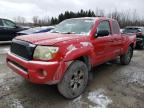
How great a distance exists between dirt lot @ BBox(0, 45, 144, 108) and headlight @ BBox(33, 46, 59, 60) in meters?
0.97

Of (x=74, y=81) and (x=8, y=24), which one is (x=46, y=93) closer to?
(x=74, y=81)

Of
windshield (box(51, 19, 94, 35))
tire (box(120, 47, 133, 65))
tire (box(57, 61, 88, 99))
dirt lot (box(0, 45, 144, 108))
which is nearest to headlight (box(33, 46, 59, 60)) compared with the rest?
tire (box(57, 61, 88, 99))

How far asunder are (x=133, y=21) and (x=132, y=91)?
3499 cm

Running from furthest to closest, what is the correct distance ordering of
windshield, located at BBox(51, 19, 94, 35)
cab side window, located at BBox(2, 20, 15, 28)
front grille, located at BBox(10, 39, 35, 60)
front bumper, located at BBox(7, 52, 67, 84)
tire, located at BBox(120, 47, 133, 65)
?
cab side window, located at BBox(2, 20, 15, 28)
tire, located at BBox(120, 47, 133, 65)
windshield, located at BBox(51, 19, 94, 35)
front grille, located at BBox(10, 39, 35, 60)
front bumper, located at BBox(7, 52, 67, 84)

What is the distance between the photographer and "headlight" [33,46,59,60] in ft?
11.3

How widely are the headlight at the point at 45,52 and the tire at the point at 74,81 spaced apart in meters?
0.50

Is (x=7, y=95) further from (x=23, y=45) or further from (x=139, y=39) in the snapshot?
(x=139, y=39)

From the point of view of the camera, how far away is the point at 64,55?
3562mm

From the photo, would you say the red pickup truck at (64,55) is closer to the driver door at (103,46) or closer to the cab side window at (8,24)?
the driver door at (103,46)

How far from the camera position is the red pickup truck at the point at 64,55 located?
3.46 metres

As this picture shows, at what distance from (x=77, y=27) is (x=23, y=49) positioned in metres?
1.71

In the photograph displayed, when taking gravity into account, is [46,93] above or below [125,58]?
below

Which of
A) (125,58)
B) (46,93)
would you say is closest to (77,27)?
(46,93)

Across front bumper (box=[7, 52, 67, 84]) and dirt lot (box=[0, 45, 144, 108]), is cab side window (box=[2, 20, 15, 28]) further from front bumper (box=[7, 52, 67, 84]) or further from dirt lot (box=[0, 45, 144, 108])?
front bumper (box=[7, 52, 67, 84])
